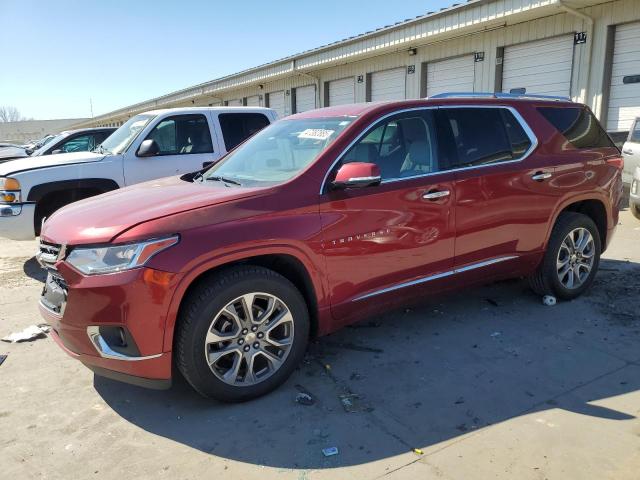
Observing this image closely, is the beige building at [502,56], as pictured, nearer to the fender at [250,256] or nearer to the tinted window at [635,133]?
the tinted window at [635,133]

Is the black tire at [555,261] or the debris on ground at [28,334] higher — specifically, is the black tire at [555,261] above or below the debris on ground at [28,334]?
above

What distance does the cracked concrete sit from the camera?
264 cm

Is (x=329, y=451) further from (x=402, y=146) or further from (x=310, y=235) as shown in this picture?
(x=402, y=146)

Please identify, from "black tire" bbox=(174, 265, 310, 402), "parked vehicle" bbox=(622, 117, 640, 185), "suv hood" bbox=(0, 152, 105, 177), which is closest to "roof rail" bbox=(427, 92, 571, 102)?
"black tire" bbox=(174, 265, 310, 402)

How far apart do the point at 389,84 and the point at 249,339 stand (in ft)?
46.1

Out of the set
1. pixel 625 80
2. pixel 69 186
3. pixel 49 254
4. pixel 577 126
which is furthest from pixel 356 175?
pixel 625 80

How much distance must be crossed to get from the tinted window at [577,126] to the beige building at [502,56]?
11.0 feet

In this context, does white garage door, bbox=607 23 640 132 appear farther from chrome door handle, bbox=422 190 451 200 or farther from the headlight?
the headlight

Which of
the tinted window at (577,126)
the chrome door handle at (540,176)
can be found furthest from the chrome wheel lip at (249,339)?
the tinted window at (577,126)

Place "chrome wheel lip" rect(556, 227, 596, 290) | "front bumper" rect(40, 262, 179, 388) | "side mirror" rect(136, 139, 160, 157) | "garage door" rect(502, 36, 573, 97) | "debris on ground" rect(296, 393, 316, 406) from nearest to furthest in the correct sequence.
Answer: "front bumper" rect(40, 262, 179, 388) < "debris on ground" rect(296, 393, 316, 406) < "chrome wheel lip" rect(556, 227, 596, 290) < "side mirror" rect(136, 139, 160, 157) < "garage door" rect(502, 36, 573, 97)

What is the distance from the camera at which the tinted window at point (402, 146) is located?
3.68m

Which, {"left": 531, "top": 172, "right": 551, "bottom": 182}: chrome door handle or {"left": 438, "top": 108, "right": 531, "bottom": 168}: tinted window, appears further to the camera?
{"left": 531, "top": 172, "right": 551, "bottom": 182}: chrome door handle

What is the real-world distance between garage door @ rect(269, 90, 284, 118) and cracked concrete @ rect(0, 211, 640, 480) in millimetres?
18604

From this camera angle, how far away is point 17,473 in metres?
2.66
